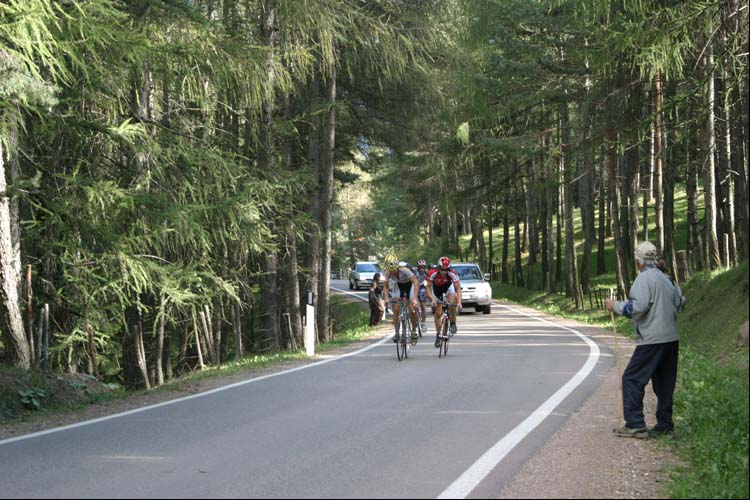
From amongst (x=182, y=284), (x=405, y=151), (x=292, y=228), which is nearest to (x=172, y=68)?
(x=182, y=284)

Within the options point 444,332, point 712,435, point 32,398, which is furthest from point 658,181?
point 32,398

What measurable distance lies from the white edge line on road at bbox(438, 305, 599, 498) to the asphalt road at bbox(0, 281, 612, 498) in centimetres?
1

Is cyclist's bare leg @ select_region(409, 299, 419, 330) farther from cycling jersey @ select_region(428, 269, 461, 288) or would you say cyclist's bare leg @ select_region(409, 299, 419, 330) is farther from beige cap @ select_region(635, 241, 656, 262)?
beige cap @ select_region(635, 241, 656, 262)

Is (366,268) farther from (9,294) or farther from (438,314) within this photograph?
(9,294)

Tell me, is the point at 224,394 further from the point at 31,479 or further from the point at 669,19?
the point at 669,19

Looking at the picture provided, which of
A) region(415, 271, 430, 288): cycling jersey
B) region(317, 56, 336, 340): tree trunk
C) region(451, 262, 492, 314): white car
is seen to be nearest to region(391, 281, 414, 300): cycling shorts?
region(415, 271, 430, 288): cycling jersey

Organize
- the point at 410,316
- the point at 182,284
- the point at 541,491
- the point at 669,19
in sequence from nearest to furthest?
the point at 541,491
the point at 182,284
the point at 669,19
the point at 410,316

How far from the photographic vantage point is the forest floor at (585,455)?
652 cm

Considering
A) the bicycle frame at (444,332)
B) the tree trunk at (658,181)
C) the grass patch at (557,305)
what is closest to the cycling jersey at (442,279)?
the bicycle frame at (444,332)

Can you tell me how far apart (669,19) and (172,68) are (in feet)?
25.8

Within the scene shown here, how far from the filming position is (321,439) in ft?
27.9

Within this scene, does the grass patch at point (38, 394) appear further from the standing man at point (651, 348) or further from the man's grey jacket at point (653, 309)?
the man's grey jacket at point (653, 309)

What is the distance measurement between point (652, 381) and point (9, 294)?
840 centimetres

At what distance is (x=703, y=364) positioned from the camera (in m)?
13.7
